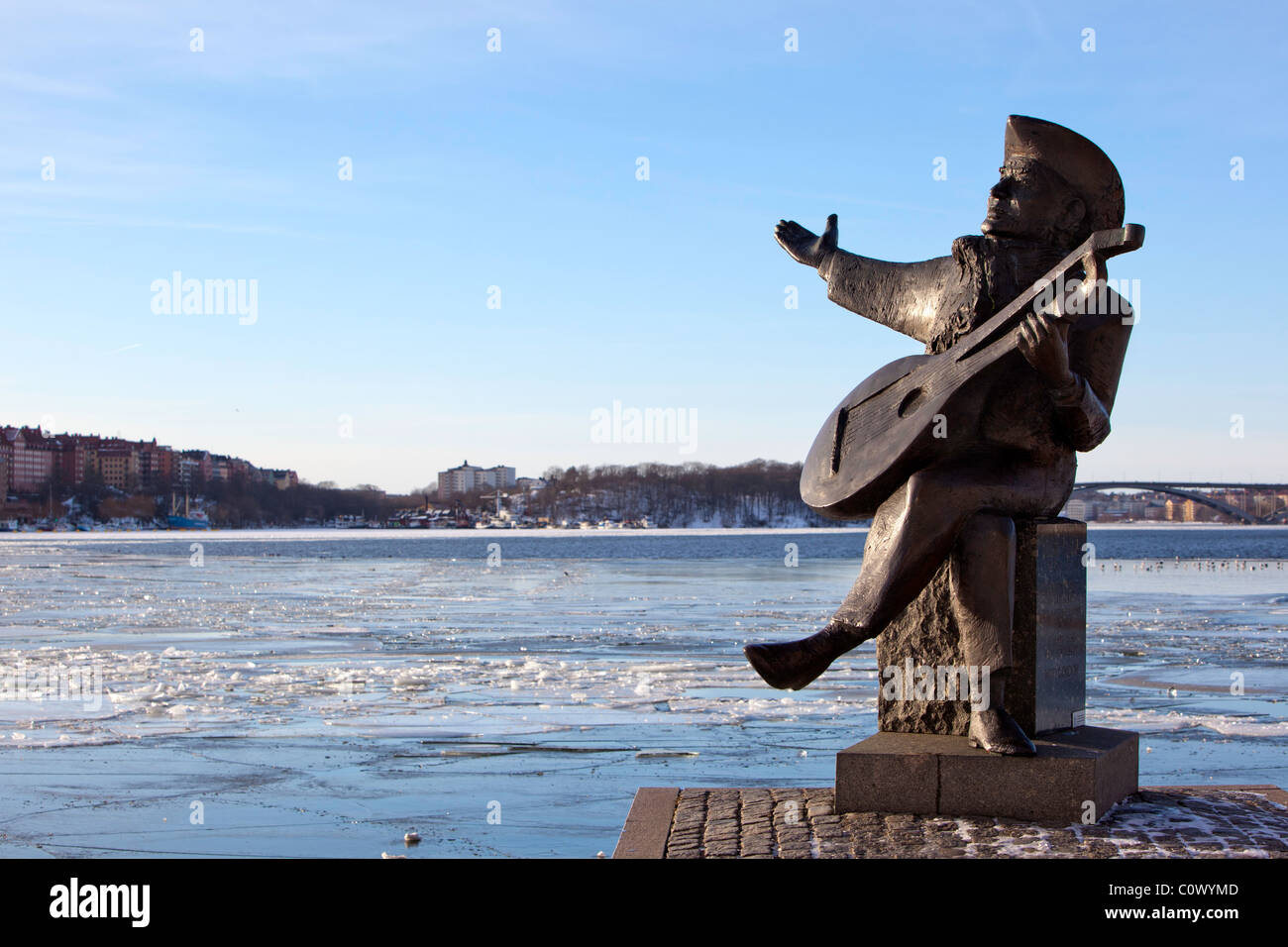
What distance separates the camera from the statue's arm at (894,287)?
232 inches

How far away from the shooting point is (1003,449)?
5.38 m

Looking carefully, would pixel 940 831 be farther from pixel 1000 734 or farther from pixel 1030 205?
pixel 1030 205

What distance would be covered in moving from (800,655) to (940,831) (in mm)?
813

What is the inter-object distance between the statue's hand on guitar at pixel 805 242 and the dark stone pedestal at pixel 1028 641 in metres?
1.75

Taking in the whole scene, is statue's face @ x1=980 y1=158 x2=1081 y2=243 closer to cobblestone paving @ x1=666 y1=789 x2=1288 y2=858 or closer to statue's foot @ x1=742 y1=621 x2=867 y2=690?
statue's foot @ x1=742 y1=621 x2=867 y2=690

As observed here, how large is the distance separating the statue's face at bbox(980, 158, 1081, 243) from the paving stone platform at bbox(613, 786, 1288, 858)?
7.55 ft

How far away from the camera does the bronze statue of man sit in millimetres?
5234

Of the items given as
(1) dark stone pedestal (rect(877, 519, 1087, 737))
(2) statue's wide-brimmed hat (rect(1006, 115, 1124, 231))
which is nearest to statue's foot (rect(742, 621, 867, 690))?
(1) dark stone pedestal (rect(877, 519, 1087, 737))

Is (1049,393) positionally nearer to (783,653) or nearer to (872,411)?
(872,411)

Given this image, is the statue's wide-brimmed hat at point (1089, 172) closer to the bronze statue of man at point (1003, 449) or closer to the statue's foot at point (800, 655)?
the bronze statue of man at point (1003, 449)

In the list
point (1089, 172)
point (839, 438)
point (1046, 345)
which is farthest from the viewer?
point (839, 438)

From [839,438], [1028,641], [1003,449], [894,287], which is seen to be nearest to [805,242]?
[894,287]

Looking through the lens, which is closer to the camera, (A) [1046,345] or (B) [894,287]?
(A) [1046,345]
